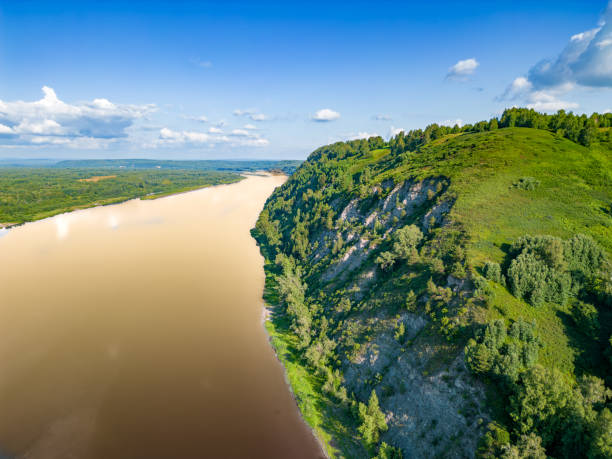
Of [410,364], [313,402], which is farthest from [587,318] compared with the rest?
[313,402]

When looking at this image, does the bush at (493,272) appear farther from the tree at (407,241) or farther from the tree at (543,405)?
the tree at (407,241)

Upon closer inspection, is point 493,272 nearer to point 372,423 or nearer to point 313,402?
point 372,423

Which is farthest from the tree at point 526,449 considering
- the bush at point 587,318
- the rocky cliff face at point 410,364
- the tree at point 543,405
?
the bush at point 587,318

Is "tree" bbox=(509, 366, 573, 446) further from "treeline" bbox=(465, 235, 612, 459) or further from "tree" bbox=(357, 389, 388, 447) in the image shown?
"tree" bbox=(357, 389, 388, 447)

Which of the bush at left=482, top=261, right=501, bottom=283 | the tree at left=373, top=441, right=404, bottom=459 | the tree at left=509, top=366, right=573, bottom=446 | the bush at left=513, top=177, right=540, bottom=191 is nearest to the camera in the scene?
the tree at left=509, top=366, right=573, bottom=446

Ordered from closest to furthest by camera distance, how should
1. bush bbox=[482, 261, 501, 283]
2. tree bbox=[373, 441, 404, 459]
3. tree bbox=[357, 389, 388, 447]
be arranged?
tree bbox=[373, 441, 404, 459] < tree bbox=[357, 389, 388, 447] < bush bbox=[482, 261, 501, 283]

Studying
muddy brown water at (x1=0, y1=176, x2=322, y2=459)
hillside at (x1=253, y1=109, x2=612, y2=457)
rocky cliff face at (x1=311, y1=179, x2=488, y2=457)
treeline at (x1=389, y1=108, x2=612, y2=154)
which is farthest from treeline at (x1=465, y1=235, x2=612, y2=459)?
treeline at (x1=389, y1=108, x2=612, y2=154)

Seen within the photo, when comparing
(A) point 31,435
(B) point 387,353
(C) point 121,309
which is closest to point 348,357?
(B) point 387,353
